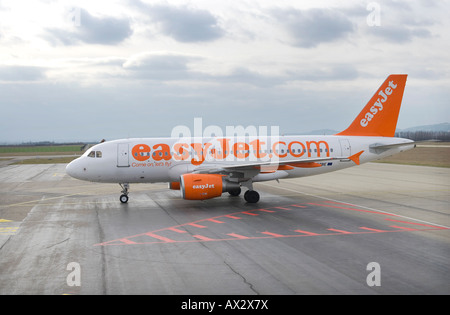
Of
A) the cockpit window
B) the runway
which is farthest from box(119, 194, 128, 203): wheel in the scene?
the cockpit window

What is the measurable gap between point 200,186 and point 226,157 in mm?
4085

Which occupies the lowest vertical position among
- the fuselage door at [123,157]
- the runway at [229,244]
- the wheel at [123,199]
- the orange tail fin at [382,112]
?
the runway at [229,244]

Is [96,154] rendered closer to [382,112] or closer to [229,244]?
[229,244]

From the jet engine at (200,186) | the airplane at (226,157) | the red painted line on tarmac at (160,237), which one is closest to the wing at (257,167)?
the airplane at (226,157)

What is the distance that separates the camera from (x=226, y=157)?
2523 cm

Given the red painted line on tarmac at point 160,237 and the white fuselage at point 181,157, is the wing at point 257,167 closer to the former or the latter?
the white fuselage at point 181,157

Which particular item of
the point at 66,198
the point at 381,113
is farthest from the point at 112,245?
the point at 381,113

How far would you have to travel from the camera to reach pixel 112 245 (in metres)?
15.0

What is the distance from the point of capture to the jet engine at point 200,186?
21641 millimetres

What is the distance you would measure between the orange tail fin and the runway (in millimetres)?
4390

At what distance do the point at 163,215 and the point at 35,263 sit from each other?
8.76 meters

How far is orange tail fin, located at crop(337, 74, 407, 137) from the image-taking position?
2741 centimetres

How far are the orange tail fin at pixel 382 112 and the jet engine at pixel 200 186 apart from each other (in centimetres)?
1082
